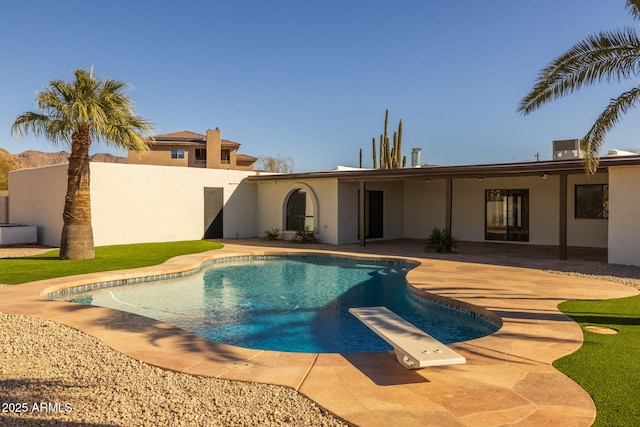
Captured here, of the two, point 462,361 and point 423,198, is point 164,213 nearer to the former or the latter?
Result: point 423,198

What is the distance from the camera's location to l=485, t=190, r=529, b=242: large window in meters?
20.2

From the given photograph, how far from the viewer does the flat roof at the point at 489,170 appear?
13300mm

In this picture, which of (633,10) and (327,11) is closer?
(633,10)

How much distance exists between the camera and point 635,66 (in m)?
9.19

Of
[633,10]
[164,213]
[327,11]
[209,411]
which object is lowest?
[209,411]

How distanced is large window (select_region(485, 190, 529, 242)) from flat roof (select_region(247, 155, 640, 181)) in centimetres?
469

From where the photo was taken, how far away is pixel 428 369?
535 cm

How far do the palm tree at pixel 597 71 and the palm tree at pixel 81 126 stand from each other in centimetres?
1200

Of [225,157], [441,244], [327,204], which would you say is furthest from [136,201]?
[225,157]

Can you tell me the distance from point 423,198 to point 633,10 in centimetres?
1469

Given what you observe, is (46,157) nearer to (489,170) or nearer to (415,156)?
(415,156)

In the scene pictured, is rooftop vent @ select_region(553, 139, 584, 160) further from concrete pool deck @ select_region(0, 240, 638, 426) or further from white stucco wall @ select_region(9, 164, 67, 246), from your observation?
white stucco wall @ select_region(9, 164, 67, 246)

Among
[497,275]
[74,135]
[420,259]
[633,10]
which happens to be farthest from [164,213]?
[633,10]

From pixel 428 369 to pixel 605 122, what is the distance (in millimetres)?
7677
